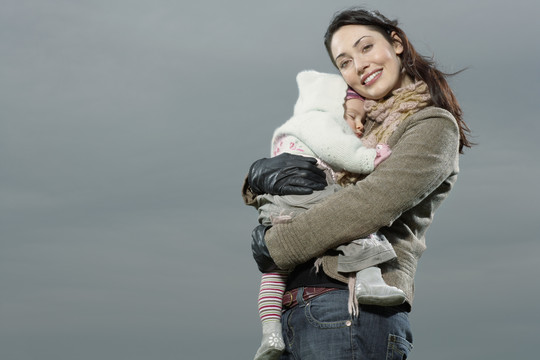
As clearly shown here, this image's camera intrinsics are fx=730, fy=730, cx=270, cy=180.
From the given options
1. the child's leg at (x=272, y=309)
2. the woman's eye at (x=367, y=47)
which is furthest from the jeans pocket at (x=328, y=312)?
the woman's eye at (x=367, y=47)

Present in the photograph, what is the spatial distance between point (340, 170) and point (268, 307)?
688 millimetres

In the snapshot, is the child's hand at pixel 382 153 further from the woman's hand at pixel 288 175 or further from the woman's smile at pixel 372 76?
the woman's smile at pixel 372 76

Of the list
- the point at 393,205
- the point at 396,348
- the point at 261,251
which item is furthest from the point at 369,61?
the point at 396,348

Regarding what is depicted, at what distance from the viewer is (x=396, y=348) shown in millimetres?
3049

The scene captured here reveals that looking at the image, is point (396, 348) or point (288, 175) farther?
point (288, 175)

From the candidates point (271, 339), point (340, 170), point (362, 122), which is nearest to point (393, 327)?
point (271, 339)

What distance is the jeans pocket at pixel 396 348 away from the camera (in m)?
3.03

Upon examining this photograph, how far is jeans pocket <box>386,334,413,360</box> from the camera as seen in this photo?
3.03 metres

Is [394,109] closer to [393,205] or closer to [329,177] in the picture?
[329,177]

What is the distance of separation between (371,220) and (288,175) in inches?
17.6

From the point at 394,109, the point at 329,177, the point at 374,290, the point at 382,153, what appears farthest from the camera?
the point at 394,109

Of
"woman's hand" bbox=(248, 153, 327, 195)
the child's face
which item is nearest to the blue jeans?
"woman's hand" bbox=(248, 153, 327, 195)

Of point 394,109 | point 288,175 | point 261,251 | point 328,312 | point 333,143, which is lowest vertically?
point 328,312

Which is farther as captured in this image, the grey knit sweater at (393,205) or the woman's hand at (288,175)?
the woman's hand at (288,175)
